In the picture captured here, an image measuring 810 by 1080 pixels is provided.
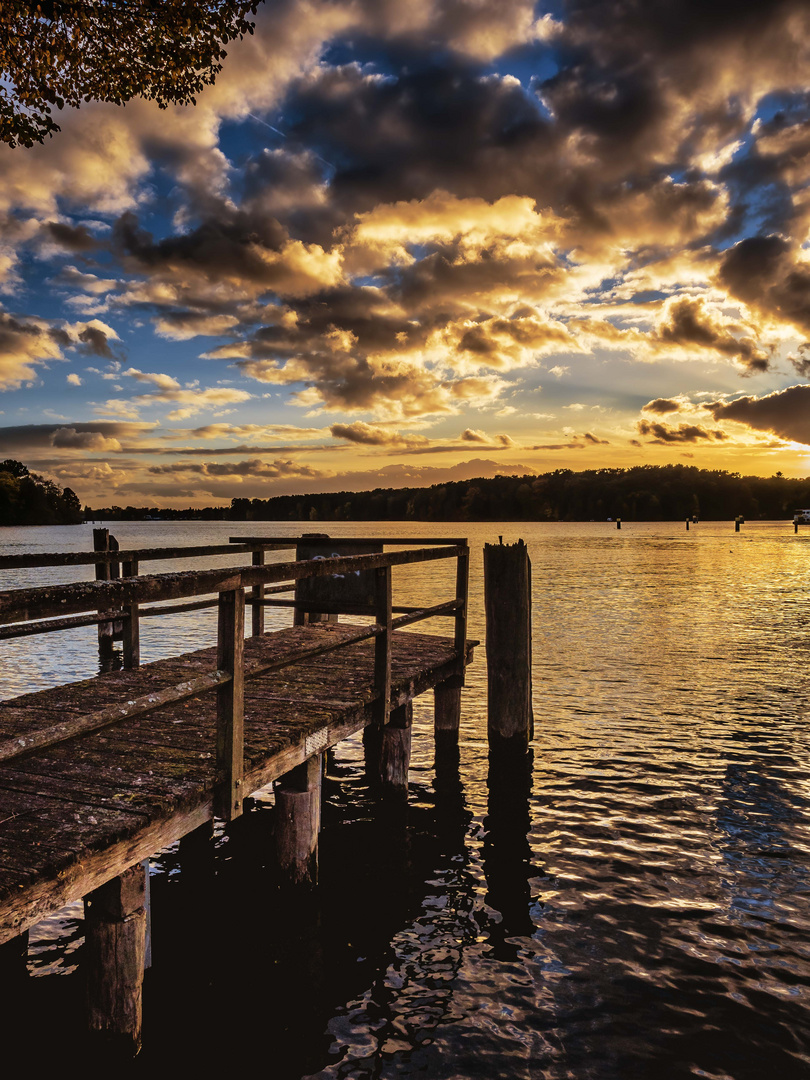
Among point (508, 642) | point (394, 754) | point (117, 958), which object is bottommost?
point (394, 754)

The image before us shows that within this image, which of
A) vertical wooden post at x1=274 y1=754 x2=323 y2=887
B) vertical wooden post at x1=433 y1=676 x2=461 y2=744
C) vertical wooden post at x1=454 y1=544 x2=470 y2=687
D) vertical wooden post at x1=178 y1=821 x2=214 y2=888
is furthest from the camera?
vertical wooden post at x1=433 y1=676 x2=461 y2=744

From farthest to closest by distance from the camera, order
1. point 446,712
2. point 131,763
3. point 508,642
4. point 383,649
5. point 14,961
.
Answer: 1. point 446,712
2. point 508,642
3. point 383,649
4. point 14,961
5. point 131,763

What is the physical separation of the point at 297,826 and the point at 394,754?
243 centimetres

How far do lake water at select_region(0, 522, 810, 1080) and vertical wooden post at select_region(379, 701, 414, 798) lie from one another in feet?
1.10

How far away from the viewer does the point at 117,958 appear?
405cm

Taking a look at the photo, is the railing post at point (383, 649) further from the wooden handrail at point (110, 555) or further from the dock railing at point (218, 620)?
the wooden handrail at point (110, 555)

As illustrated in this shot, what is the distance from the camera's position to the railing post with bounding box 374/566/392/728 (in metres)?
6.93

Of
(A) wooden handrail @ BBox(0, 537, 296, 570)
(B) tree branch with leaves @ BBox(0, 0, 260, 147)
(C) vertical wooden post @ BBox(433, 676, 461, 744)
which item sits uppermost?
(B) tree branch with leaves @ BBox(0, 0, 260, 147)

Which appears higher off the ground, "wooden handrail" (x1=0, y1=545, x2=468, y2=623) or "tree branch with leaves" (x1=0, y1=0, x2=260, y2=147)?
"tree branch with leaves" (x1=0, y1=0, x2=260, y2=147)

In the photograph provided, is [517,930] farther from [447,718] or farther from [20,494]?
[20,494]

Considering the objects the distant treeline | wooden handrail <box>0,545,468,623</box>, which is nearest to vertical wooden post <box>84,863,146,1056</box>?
wooden handrail <box>0,545,468,623</box>

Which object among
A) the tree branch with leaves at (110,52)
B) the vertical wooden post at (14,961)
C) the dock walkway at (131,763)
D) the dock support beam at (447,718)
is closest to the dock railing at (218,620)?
the dock walkway at (131,763)

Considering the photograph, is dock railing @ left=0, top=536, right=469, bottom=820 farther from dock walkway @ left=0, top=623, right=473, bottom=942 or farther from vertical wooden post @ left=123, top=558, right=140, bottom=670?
dock walkway @ left=0, top=623, right=473, bottom=942

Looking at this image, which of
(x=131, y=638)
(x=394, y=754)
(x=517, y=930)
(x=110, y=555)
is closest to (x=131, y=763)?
(x=110, y=555)
